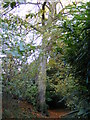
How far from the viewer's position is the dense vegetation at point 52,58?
97 centimetres

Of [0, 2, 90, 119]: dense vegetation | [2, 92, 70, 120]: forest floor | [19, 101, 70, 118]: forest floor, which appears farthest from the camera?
[19, 101, 70, 118]: forest floor

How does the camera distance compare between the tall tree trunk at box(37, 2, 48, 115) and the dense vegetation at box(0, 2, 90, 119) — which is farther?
the tall tree trunk at box(37, 2, 48, 115)

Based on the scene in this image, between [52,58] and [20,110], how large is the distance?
2.18ft

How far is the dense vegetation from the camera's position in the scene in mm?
974

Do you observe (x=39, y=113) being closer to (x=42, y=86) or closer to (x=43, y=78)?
(x=42, y=86)

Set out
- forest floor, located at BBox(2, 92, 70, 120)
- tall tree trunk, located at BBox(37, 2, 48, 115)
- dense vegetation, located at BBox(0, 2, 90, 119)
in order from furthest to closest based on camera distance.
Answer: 1. tall tree trunk, located at BBox(37, 2, 48, 115)
2. forest floor, located at BBox(2, 92, 70, 120)
3. dense vegetation, located at BBox(0, 2, 90, 119)

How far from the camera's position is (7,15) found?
63.6 inches

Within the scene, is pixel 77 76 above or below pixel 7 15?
below

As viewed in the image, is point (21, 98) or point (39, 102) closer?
point (21, 98)

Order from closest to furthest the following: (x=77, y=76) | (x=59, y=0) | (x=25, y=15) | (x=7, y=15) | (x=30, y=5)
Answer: (x=77, y=76) < (x=7, y=15) < (x=25, y=15) < (x=30, y=5) < (x=59, y=0)

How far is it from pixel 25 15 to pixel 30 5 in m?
0.20

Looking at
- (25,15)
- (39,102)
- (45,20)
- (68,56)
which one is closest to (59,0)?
(45,20)

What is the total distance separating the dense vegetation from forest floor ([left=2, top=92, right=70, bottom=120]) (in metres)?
0.06

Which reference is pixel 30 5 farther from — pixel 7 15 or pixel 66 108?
pixel 66 108
